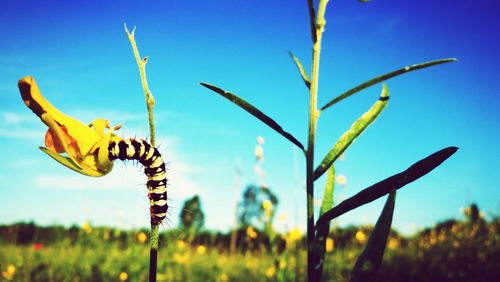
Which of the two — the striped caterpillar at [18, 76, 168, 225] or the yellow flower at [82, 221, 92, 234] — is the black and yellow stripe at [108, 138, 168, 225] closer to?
the striped caterpillar at [18, 76, 168, 225]

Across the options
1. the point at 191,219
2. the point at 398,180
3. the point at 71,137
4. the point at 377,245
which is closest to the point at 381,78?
the point at 398,180

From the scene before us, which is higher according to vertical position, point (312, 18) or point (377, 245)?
point (312, 18)

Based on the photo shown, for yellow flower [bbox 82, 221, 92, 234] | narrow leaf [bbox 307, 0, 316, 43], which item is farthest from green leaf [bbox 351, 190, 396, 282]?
yellow flower [bbox 82, 221, 92, 234]

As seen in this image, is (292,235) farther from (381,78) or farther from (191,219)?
(191,219)

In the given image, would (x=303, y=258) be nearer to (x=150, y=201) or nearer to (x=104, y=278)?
(x=104, y=278)

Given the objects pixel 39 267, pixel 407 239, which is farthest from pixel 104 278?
pixel 407 239

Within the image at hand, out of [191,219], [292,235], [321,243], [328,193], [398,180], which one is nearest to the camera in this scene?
[398,180]

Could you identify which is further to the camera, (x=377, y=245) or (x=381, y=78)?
(x=381, y=78)
